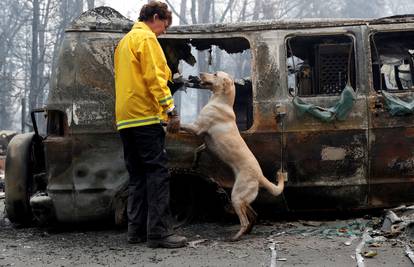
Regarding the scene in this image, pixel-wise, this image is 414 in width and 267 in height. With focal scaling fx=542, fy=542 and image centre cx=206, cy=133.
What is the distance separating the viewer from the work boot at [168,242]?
4621 millimetres

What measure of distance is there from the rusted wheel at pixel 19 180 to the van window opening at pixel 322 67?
9.67 feet

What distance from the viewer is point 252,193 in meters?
4.95

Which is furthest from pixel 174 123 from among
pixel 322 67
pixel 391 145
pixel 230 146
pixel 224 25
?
pixel 391 145

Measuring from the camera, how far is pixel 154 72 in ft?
14.8

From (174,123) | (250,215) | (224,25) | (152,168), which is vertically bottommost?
(250,215)

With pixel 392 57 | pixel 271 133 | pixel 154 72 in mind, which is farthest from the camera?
pixel 392 57

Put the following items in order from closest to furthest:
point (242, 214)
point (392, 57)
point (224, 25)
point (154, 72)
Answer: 1. point (154, 72)
2. point (242, 214)
3. point (224, 25)
4. point (392, 57)

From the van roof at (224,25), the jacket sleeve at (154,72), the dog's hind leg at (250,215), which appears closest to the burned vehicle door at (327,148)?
the van roof at (224,25)

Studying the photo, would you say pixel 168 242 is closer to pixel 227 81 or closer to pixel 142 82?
pixel 142 82

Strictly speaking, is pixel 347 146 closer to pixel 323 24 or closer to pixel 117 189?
pixel 323 24

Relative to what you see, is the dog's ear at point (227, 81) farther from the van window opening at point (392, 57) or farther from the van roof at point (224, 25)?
the van window opening at point (392, 57)

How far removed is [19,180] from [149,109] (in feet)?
6.71

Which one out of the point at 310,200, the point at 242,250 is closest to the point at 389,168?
the point at 310,200

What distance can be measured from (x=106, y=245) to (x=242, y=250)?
1266mm
